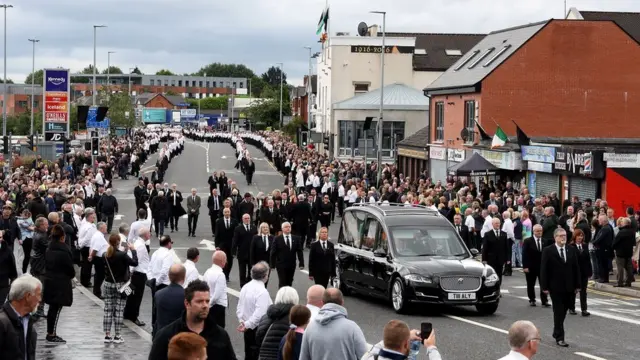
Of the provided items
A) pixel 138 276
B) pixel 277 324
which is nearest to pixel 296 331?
pixel 277 324

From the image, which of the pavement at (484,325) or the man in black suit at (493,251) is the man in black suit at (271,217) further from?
the man in black suit at (493,251)

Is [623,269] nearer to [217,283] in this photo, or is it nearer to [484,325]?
[484,325]

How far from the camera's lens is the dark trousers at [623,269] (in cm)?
2492

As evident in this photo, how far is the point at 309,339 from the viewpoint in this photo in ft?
31.1

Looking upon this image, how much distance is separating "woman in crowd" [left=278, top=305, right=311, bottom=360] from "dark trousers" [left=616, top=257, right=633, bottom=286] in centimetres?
1630

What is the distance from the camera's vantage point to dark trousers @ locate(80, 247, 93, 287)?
23.2 meters

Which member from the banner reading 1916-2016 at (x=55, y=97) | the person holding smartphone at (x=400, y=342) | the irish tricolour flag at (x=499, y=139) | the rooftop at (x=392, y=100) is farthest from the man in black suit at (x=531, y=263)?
the rooftop at (x=392, y=100)

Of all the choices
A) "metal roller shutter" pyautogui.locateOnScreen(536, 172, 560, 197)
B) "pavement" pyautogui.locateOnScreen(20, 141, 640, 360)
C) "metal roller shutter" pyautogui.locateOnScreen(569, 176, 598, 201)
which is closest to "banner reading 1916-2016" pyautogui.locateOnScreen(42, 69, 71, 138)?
"metal roller shutter" pyautogui.locateOnScreen(536, 172, 560, 197)

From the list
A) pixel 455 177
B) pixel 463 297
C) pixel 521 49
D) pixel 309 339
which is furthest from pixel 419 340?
pixel 521 49

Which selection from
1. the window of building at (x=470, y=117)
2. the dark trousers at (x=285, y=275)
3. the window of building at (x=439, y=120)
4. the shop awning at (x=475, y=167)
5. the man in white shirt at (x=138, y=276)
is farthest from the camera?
the window of building at (x=439, y=120)

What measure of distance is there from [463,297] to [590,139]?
29336 millimetres

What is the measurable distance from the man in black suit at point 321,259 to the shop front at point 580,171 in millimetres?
16992

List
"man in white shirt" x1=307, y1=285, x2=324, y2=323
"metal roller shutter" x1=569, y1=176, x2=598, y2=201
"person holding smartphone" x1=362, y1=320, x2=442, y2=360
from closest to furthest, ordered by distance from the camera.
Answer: "person holding smartphone" x1=362, y1=320, x2=442, y2=360 < "man in white shirt" x1=307, y1=285, x2=324, y2=323 < "metal roller shutter" x1=569, y1=176, x2=598, y2=201

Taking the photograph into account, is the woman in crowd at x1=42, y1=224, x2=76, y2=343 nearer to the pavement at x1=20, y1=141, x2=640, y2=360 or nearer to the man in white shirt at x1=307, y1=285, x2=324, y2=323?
the pavement at x1=20, y1=141, x2=640, y2=360
